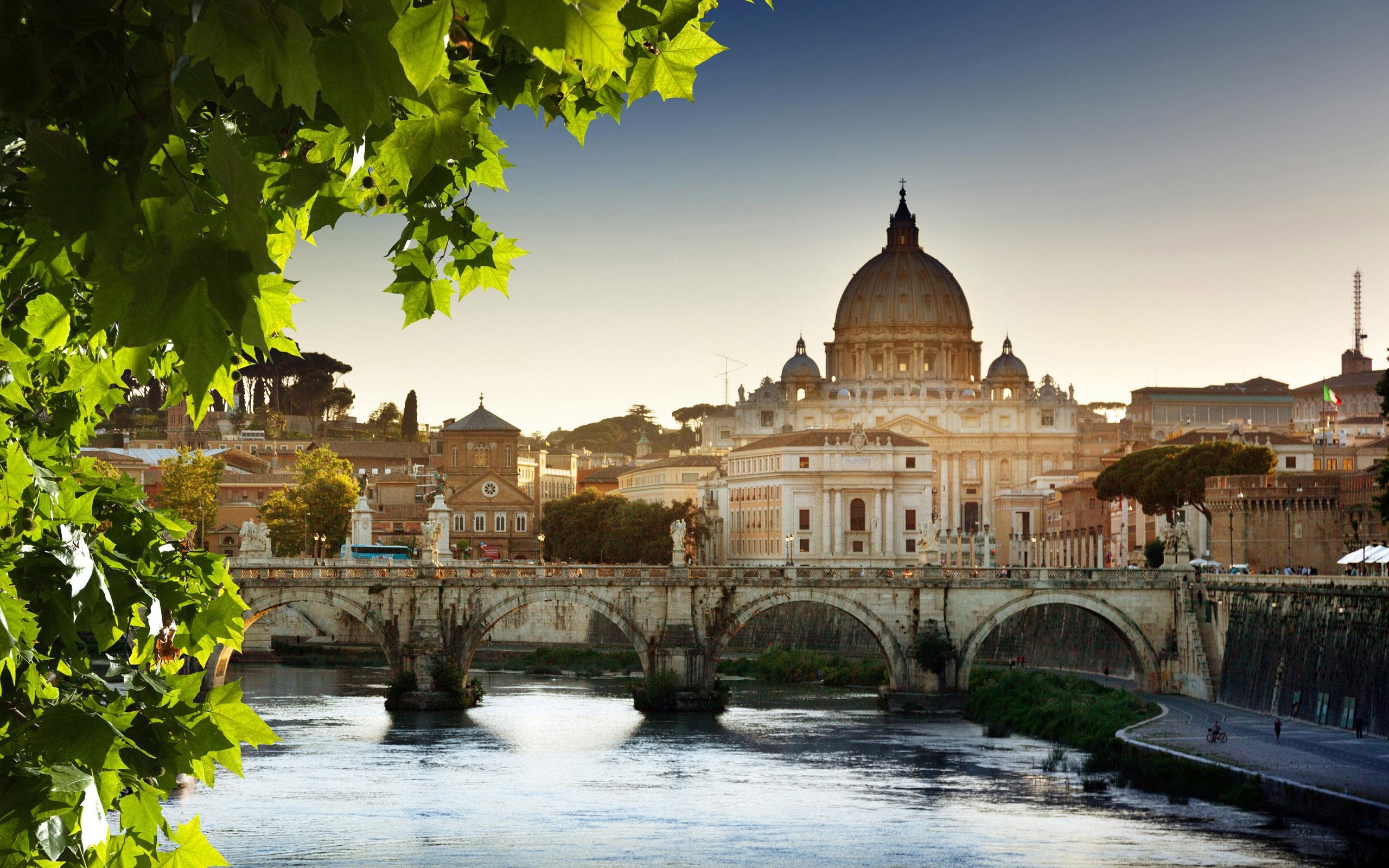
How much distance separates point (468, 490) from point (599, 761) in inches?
2626

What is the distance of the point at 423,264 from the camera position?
14.8 ft

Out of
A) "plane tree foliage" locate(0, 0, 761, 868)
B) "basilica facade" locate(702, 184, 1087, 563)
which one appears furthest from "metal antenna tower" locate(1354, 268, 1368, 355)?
"plane tree foliage" locate(0, 0, 761, 868)

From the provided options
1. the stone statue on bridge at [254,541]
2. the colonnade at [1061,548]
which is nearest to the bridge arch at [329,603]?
the stone statue on bridge at [254,541]

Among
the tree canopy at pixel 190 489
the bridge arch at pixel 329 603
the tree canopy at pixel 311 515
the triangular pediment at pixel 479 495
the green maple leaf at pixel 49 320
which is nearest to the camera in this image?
the green maple leaf at pixel 49 320

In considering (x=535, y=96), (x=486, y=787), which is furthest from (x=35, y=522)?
(x=486, y=787)

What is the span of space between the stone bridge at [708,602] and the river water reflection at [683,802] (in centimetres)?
423

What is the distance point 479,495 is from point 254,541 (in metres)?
48.3

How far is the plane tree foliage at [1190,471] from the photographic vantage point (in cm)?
6850

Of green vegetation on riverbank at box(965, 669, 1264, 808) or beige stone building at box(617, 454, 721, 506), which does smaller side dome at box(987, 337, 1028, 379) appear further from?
green vegetation on riverbank at box(965, 669, 1264, 808)

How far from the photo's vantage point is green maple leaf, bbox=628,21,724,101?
394cm

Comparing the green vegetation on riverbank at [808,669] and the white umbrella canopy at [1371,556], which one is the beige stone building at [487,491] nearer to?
the green vegetation on riverbank at [808,669]

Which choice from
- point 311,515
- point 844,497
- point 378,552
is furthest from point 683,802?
point 844,497

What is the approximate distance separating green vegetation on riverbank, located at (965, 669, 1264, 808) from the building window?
48474 mm

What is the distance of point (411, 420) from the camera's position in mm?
147625
